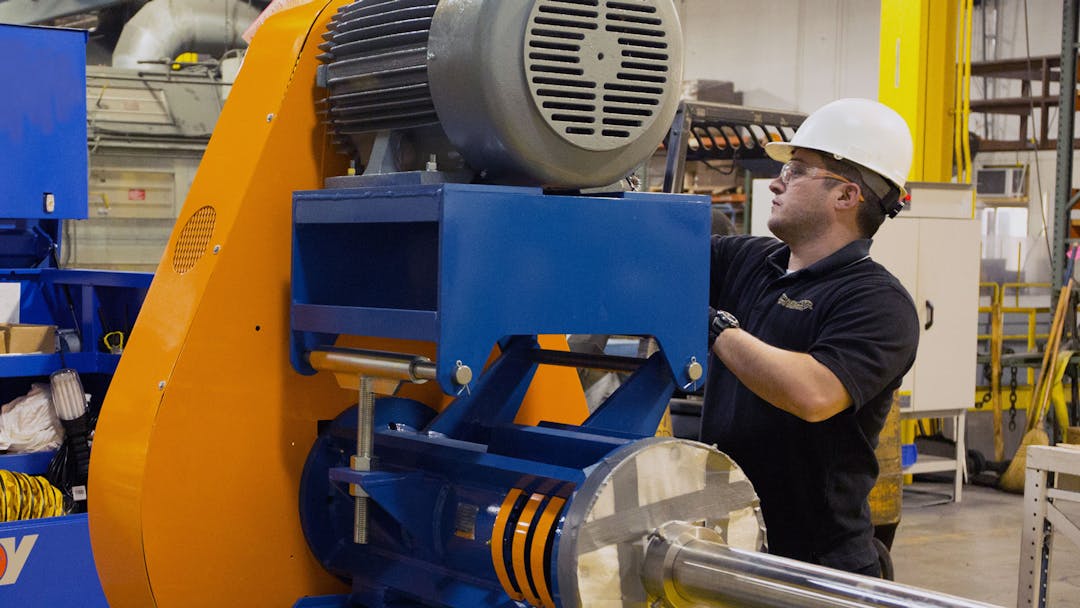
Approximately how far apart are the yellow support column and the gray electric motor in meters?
6.71

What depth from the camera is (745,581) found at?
1.38 m

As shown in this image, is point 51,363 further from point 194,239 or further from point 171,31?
point 171,31

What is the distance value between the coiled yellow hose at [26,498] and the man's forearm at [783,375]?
2028 mm

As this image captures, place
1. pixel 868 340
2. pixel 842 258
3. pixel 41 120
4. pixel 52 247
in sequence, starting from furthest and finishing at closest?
pixel 52 247, pixel 41 120, pixel 842 258, pixel 868 340

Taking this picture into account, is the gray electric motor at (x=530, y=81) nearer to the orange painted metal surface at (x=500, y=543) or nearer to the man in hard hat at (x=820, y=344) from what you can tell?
the orange painted metal surface at (x=500, y=543)

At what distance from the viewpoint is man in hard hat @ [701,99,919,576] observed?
2.30 metres

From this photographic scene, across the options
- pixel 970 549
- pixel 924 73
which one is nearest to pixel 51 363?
pixel 970 549

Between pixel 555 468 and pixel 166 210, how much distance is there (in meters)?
8.49

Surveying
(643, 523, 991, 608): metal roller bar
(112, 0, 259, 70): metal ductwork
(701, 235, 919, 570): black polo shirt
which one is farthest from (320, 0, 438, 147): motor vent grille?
(112, 0, 259, 70): metal ductwork

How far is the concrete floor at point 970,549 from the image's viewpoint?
563 cm

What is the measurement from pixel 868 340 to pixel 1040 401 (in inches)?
237

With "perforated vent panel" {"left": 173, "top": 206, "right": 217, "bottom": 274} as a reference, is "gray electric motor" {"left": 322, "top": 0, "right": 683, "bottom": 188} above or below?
above

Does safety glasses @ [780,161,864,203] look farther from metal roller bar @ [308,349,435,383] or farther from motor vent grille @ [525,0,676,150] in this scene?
metal roller bar @ [308,349,435,383]

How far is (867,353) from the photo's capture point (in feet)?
7.74
